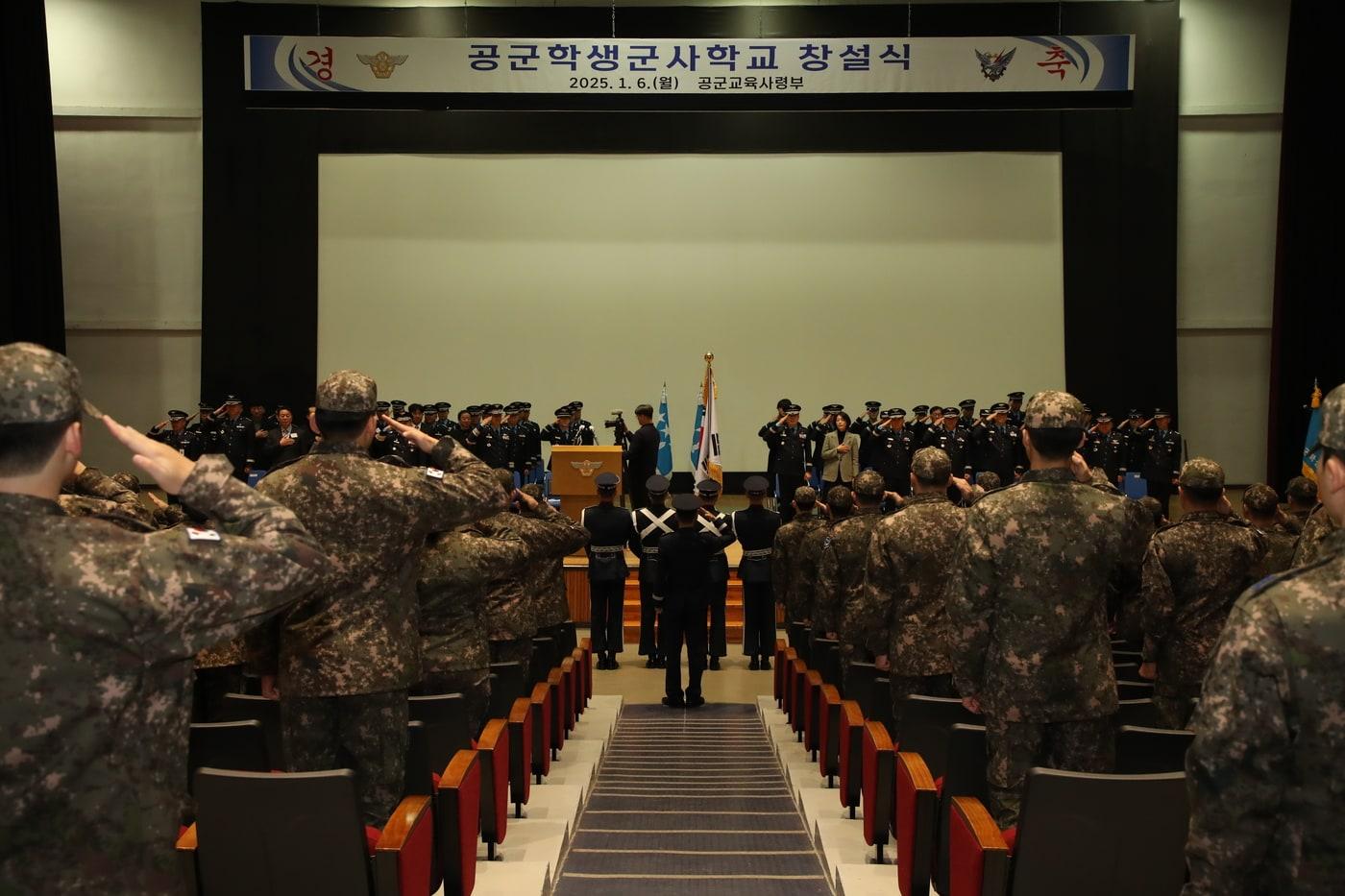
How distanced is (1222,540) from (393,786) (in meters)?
3.17

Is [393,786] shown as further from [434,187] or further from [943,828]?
[434,187]

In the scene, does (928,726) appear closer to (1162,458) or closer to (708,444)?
(708,444)

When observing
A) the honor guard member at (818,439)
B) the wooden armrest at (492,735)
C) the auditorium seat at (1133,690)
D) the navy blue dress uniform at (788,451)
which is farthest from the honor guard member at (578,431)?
the wooden armrest at (492,735)

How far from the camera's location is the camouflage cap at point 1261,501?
18.3ft

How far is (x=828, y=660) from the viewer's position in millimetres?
6367

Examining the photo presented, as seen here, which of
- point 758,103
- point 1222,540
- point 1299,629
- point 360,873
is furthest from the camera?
point 758,103

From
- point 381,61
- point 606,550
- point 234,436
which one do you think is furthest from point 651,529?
point 234,436

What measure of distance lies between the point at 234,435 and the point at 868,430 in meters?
7.75

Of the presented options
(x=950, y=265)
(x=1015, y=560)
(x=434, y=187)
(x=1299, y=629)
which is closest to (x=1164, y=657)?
(x=1015, y=560)

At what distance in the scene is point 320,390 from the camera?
11.0ft

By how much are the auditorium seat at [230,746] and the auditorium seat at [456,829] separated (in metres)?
0.45

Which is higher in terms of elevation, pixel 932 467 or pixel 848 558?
pixel 932 467

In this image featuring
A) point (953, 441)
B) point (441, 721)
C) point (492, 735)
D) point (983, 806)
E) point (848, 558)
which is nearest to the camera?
point (983, 806)

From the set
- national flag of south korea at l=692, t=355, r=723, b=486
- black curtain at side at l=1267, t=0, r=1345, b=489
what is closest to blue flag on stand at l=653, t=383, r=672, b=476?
national flag of south korea at l=692, t=355, r=723, b=486
